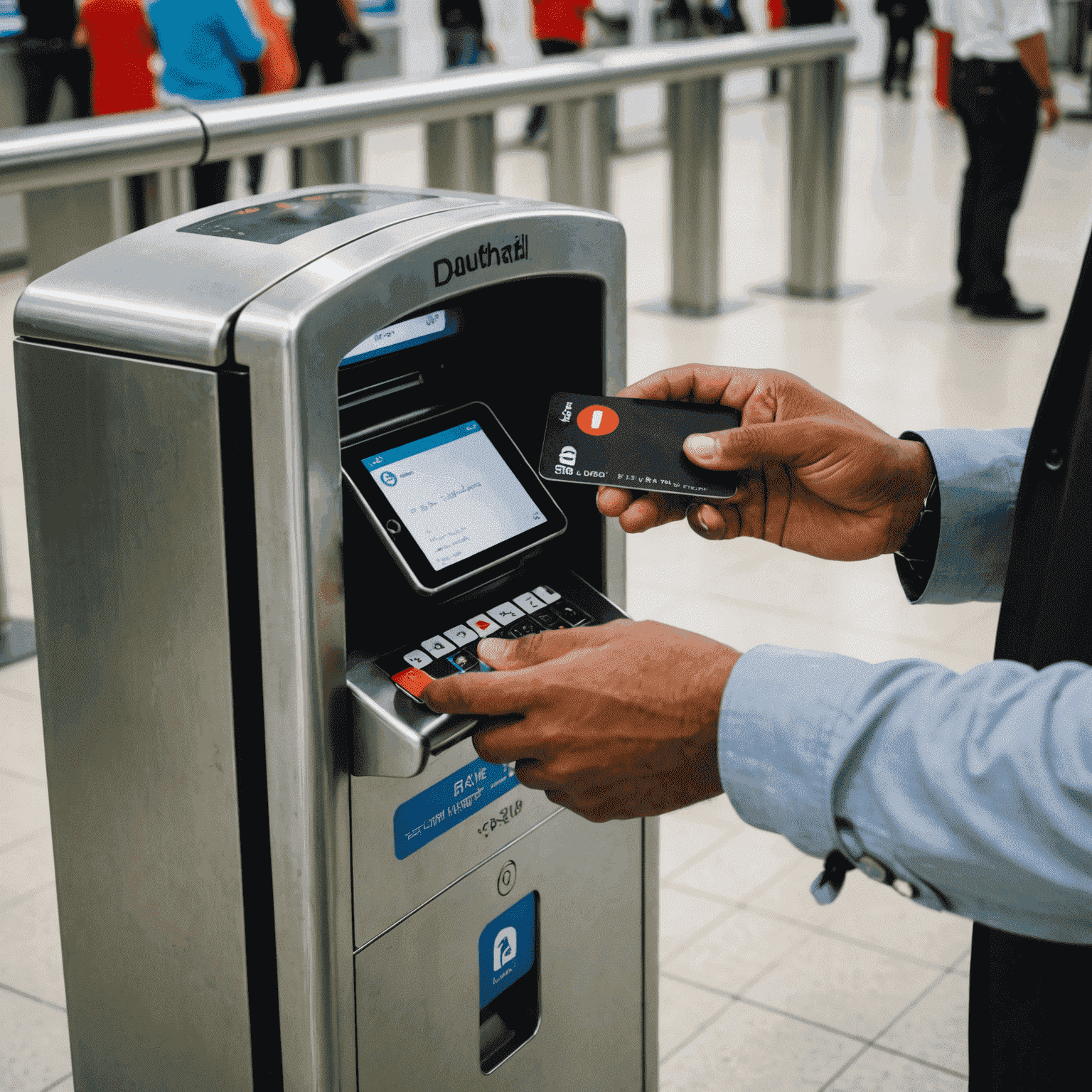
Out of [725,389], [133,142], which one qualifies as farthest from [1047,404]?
[133,142]

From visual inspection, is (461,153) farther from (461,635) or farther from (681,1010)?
(461,635)

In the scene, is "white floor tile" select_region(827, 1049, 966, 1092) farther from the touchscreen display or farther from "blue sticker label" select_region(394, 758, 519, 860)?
the touchscreen display

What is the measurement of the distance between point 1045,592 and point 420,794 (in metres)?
0.55

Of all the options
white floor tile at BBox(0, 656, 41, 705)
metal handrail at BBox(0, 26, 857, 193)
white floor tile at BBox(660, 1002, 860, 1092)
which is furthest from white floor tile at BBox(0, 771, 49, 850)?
white floor tile at BBox(660, 1002, 860, 1092)

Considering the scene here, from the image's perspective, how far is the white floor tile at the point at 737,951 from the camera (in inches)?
79.9

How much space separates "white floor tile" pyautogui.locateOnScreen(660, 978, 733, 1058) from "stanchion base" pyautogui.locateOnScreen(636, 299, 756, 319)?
389 centimetres

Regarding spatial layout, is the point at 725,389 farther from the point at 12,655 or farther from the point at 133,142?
the point at 12,655

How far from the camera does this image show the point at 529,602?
1.24 metres

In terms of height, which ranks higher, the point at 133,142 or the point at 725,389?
the point at 133,142

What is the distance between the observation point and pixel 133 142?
2.29 metres

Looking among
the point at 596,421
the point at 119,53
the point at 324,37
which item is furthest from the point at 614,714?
the point at 324,37

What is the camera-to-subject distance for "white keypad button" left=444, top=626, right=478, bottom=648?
45.3 inches

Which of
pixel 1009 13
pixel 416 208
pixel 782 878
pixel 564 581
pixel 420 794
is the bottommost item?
pixel 782 878

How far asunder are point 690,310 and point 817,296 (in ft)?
2.11
